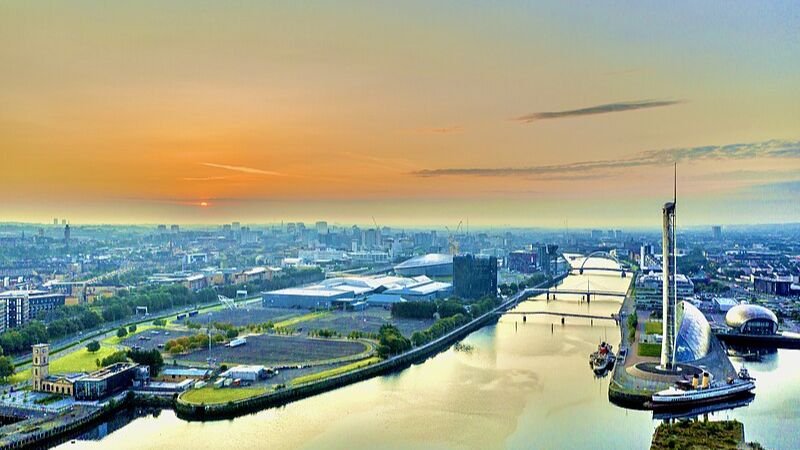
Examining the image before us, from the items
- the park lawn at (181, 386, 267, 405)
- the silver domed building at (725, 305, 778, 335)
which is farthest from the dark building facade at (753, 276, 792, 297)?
the park lawn at (181, 386, 267, 405)

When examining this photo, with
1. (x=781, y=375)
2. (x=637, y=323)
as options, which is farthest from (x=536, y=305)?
(x=781, y=375)

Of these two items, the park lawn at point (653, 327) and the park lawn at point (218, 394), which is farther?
Result: the park lawn at point (653, 327)

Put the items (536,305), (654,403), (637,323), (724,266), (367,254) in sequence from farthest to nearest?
(367,254) → (724,266) → (536,305) → (637,323) → (654,403)

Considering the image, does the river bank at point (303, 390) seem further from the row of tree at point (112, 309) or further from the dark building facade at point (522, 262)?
the dark building facade at point (522, 262)

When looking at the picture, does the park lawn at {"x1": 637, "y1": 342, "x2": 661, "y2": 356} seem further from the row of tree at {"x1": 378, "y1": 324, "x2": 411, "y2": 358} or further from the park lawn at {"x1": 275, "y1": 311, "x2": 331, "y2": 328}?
the park lawn at {"x1": 275, "y1": 311, "x2": 331, "y2": 328}

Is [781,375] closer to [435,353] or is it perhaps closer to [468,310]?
[435,353]

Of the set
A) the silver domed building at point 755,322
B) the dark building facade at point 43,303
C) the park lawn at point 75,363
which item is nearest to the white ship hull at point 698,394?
the silver domed building at point 755,322

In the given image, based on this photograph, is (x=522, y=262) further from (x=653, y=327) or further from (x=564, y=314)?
(x=653, y=327)
